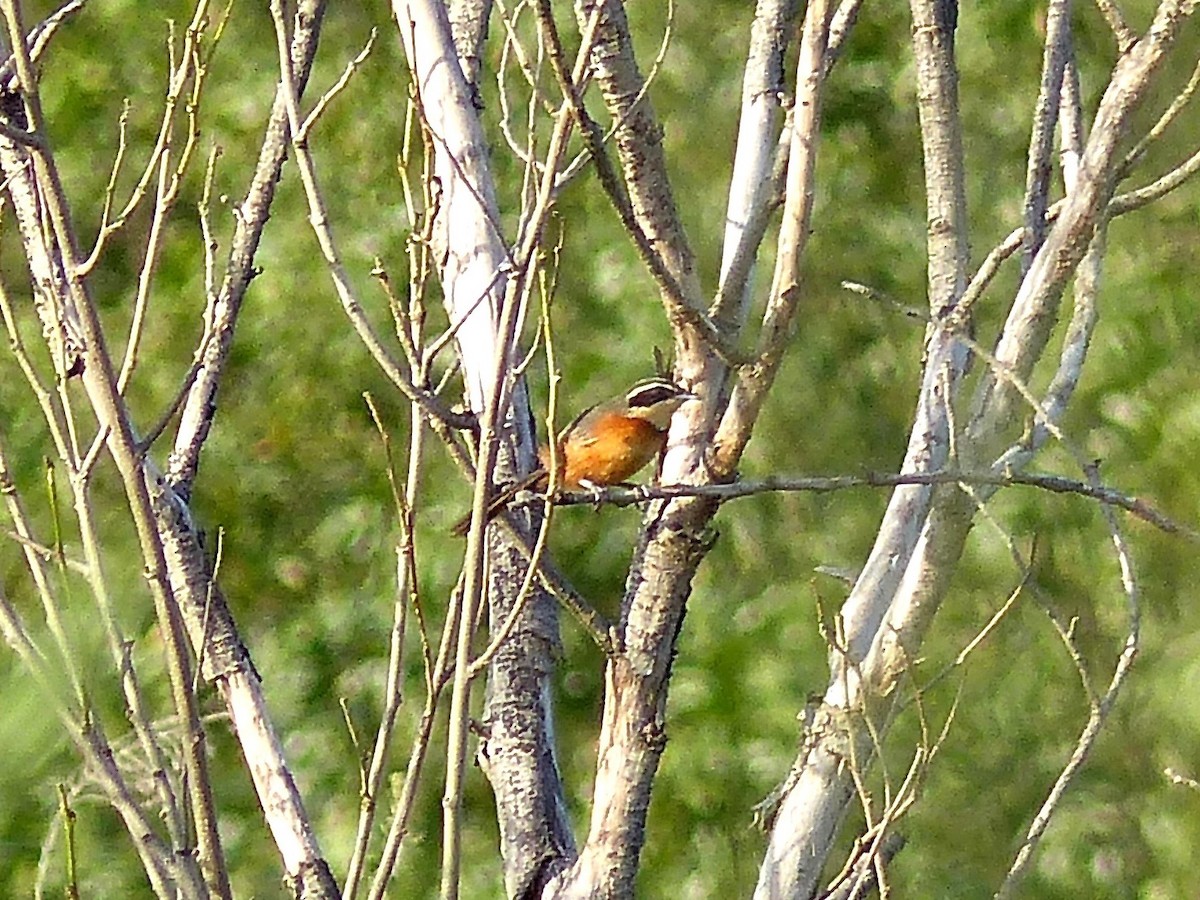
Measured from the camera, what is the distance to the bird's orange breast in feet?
9.96

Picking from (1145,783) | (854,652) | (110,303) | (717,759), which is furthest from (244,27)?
(854,652)

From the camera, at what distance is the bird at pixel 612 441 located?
2.87 m

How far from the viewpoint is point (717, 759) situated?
446 centimetres

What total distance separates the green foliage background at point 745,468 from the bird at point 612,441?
1.26 meters

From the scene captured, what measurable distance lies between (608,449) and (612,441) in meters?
0.02

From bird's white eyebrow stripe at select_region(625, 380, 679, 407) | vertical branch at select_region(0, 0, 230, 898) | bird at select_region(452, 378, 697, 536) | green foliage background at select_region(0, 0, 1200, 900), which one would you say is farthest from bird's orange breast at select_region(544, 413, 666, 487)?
vertical branch at select_region(0, 0, 230, 898)

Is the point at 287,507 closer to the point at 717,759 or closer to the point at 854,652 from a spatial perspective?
the point at 717,759

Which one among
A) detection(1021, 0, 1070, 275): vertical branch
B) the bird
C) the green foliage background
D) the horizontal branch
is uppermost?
the green foliage background

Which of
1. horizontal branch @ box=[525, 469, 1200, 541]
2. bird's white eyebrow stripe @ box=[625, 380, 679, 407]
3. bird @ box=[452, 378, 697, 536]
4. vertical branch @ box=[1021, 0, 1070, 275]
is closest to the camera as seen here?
horizontal branch @ box=[525, 469, 1200, 541]

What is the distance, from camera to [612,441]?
3107 millimetres

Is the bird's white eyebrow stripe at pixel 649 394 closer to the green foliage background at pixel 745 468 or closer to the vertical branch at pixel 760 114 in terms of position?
the vertical branch at pixel 760 114

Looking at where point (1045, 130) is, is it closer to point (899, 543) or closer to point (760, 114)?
point (760, 114)

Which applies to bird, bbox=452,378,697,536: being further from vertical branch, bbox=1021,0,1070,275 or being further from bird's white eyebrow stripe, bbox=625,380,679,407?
vertical branch, bbox=1021,0,1070,275

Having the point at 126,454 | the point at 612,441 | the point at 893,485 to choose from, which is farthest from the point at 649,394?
the point at 126,454
